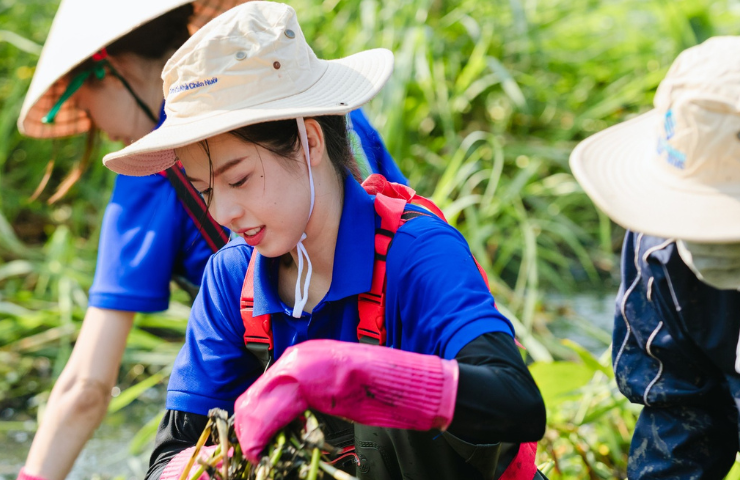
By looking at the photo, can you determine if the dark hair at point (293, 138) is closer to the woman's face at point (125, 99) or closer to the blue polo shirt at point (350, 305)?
the blue polo shirt at point (350, 305)

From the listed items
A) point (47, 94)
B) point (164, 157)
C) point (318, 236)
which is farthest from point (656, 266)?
point (47, 94)

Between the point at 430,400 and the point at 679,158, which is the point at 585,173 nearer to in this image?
the point at 679,158

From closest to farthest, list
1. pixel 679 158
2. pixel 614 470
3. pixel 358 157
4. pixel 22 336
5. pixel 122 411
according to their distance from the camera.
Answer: pixel 679 158 < pixel 358 157 < pixel 614 470 < pixel 122 411 < pixel 22 336

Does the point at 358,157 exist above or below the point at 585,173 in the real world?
below

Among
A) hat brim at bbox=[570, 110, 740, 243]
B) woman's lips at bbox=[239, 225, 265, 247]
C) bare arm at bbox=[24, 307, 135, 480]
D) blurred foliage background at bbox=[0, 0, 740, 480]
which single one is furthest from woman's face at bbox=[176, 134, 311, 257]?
blurred foliage background at bbox=[0, 0, 740, 480]

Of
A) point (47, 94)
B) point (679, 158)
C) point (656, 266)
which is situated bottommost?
point (656, 266)

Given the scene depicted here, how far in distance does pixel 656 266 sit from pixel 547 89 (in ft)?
7.61

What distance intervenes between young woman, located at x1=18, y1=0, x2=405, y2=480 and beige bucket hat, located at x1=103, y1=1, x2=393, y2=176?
1.83 ft

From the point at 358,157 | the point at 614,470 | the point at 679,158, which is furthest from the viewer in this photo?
the point at 614,470

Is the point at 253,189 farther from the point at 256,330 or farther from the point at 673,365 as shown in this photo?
the point at 673,365

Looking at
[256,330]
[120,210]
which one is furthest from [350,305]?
[120,210]

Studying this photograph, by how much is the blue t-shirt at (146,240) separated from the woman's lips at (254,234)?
0.58m

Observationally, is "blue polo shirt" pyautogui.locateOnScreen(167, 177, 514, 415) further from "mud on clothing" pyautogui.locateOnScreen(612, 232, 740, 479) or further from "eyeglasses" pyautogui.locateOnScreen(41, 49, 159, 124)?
"eyeglasses" pyautogui.locateOnScreen(41, 49, 159, 124)

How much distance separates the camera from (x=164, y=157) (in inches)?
61.6
